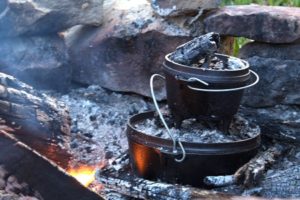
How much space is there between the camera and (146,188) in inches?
73.9

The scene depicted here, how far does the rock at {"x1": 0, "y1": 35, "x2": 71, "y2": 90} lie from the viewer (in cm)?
265

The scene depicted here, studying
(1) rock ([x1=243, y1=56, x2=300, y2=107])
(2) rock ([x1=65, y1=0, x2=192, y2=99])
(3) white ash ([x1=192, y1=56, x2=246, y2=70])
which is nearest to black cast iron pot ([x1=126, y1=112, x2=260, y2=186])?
(3) white ash ([x1=192, y1=56, x2=246, y2=70])

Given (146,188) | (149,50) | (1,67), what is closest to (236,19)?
(149,50)

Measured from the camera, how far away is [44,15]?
2.61m

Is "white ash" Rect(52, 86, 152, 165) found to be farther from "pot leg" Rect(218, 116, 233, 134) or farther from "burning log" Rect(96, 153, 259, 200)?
"pot leg" Rect(218, 116, 233, 134)

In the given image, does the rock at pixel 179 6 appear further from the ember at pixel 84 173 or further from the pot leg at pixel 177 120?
the ember at pixel 84 173

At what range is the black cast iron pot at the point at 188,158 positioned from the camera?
1855mm

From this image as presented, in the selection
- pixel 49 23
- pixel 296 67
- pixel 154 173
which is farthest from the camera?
pixel 49 23

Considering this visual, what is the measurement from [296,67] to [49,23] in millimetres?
1200

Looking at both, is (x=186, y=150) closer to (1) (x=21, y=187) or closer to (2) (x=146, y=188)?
(2) (x=146, y=188)

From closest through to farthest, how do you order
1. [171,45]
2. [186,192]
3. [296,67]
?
1. [186,192]
2. [296,67]
3. [171,45]

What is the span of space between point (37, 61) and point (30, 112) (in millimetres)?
927

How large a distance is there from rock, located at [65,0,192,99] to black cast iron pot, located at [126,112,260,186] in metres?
0.66

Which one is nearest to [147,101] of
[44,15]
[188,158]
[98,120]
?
[98,120]
